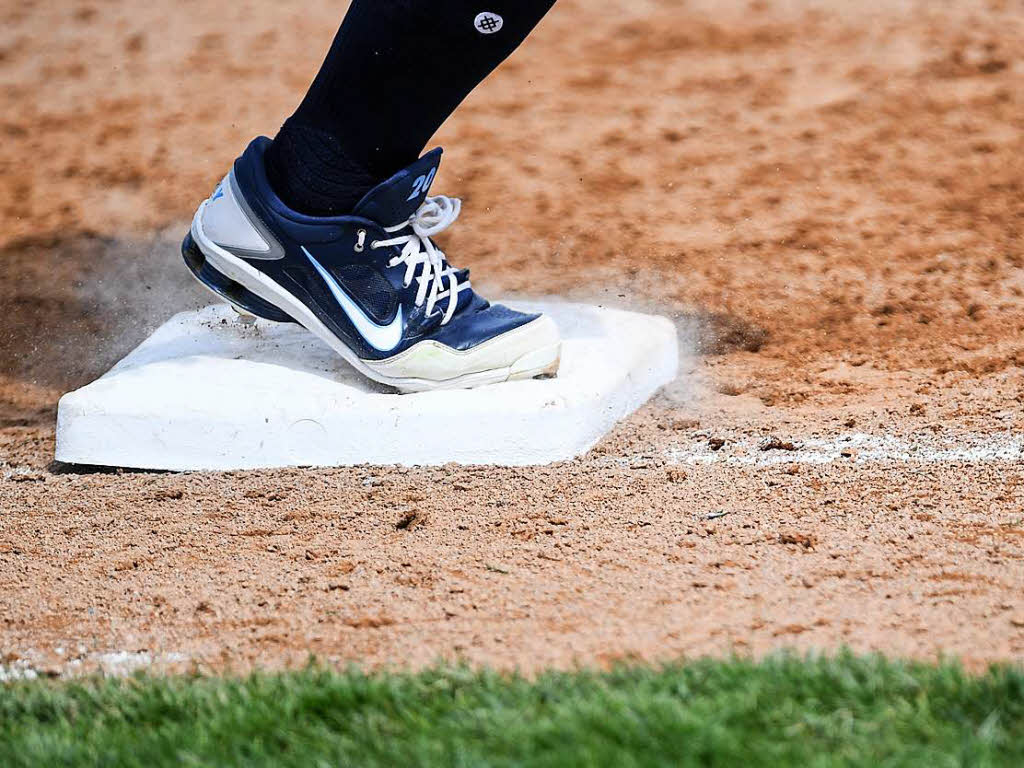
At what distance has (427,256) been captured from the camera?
213 cm

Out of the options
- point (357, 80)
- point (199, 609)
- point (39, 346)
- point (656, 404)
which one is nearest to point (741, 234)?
point (656, 404)

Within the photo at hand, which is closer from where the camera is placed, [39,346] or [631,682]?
[631,682]

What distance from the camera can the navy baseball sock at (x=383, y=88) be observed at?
74.4 inches

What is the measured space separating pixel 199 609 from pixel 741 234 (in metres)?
1.89

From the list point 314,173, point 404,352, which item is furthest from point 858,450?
point 314,173

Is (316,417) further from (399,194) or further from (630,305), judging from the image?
(630,305)

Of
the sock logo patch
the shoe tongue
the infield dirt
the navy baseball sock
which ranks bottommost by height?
the infield dirt

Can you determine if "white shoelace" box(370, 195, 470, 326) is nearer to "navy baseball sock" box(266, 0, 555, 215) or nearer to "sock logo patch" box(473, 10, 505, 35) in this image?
"navy baseball sock" box(266, 0, 555, 215)

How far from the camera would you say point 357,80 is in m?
1.94

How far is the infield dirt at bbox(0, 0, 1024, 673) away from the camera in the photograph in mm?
1487

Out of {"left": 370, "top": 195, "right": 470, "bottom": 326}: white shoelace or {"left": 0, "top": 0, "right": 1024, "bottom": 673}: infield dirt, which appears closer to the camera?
{"left": 0, "top": 0, "right": 1024, "bottom": 673}: infield dirt

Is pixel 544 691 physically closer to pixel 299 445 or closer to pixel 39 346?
pixel 299 445

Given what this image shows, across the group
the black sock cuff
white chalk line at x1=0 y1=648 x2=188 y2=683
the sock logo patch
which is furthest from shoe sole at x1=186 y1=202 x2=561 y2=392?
white chalk line at x1=0 y1=648 x2=188 y2=683

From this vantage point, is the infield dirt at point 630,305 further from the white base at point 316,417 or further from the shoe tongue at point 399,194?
the shoe tongue at point 399,194
